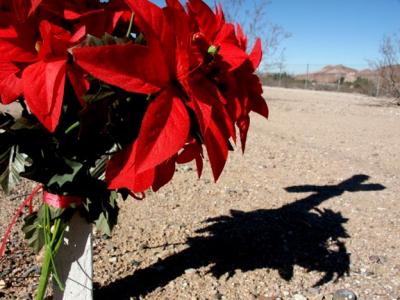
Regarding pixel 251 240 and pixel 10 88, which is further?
pixel 251 240

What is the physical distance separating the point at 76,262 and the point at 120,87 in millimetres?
829

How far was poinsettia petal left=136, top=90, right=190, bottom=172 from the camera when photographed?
0.59 m

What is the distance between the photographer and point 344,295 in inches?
71.1

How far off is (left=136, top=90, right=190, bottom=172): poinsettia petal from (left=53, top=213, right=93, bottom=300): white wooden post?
675 mm

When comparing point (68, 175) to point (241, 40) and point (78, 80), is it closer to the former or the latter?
point (78, 80)

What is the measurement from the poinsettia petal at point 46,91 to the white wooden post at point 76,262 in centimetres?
58

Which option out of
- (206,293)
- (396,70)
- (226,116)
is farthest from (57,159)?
(396,70)

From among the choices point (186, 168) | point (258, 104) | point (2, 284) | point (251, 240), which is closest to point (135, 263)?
point (2, 284)

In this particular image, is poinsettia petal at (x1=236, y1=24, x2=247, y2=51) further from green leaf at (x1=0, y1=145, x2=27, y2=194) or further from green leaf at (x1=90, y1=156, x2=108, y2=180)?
green leaf at (x1=0, y1=145, x2=27, y2=194)

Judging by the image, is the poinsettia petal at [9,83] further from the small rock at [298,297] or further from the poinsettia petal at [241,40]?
the small rock at [298,297]

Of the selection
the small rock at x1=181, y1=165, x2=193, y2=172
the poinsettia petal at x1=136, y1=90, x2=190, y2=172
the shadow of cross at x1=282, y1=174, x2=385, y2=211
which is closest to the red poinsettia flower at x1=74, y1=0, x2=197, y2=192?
the poinsettia petal at x1=136, y1=90, x2=190, y2=172

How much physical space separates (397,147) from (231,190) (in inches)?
141

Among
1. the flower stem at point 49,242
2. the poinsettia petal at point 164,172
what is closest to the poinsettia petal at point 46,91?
the poinsettia petal at point 164,172

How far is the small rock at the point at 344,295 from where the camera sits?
1.79 m
